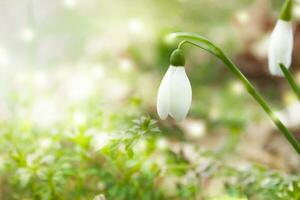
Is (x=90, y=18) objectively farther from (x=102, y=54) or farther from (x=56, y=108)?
(x=56, y=108)

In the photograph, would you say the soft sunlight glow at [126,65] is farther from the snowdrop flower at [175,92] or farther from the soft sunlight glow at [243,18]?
the snowdrop flower at [175,92]

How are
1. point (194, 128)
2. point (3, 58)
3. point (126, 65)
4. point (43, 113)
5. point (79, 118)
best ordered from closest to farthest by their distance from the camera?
point (79, 118) < point (3, 58) < point (43, 113) < point (194, 128) < point (126, 65)

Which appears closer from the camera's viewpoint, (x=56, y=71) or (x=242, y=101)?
(x=242, y=101)

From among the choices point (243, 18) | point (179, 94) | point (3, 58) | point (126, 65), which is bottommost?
point (179, 94)

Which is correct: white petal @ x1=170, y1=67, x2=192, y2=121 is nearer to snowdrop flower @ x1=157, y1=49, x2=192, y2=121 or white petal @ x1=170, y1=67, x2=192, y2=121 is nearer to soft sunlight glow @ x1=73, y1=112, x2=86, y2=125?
snowdrop flower @ x1=157, y1=49, x2=192, y2=121

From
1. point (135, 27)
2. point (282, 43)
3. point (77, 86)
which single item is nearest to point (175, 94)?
point (282, 43)

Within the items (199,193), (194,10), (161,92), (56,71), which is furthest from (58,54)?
(161,92)

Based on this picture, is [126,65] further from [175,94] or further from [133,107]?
[175,94]
